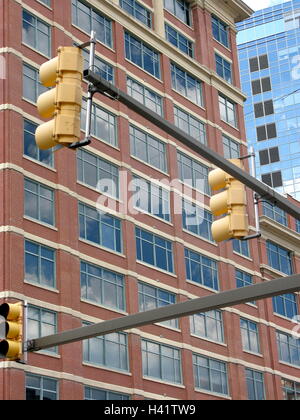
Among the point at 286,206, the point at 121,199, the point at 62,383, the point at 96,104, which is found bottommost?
the point at 286,206

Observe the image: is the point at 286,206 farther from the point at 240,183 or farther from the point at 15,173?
the point at 15,173

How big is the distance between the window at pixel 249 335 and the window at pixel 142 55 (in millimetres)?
17327

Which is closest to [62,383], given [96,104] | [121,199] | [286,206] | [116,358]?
[116,358]

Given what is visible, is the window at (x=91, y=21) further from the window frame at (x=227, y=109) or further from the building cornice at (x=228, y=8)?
the window frame at (x=227, y=109)

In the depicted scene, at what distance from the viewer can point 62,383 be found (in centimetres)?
4166

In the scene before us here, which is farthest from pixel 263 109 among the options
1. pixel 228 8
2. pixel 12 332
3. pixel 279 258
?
pixel 12 332

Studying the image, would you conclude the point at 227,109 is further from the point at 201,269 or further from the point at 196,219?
the point at 201,269

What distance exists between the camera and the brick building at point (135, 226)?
140 ft

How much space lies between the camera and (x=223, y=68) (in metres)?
64.3

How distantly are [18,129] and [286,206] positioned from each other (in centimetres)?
3243

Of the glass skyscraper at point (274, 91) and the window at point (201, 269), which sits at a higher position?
the glass skyscraper at point (274, 91)

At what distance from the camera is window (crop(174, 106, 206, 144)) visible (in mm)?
57219

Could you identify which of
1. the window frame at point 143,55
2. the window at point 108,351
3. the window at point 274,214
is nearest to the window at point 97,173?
the window at point 108,351

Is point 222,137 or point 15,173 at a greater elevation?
point 222,137
